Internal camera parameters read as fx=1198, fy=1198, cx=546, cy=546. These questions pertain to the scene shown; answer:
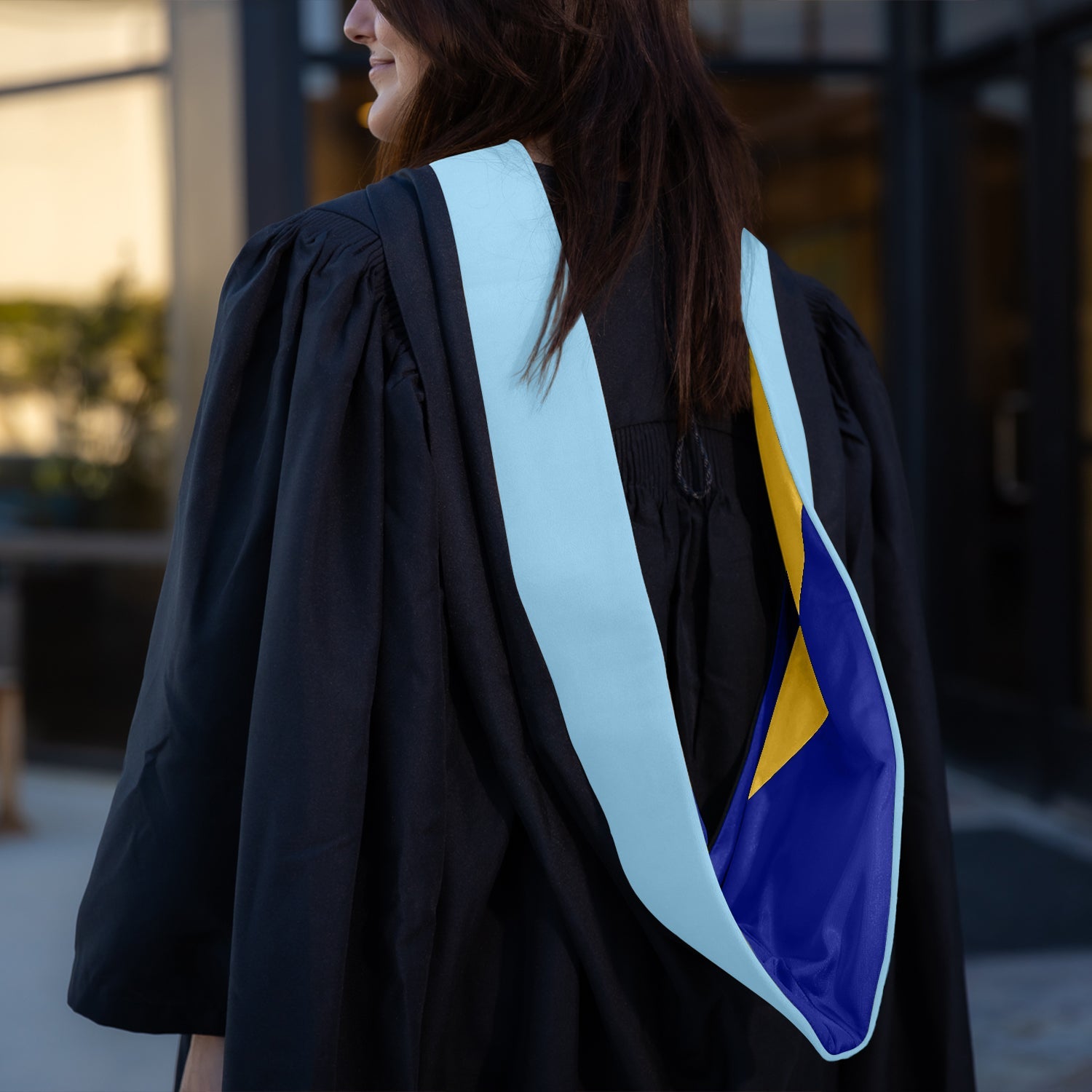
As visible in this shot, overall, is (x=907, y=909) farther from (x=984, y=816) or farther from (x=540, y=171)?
(x=984, y=816)

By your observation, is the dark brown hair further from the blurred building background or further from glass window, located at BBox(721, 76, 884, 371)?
glass window, located at BBox(721, 76, 884, 371)

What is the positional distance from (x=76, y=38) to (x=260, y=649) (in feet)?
14.7

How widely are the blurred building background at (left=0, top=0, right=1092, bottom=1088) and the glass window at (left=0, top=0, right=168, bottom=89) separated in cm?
1

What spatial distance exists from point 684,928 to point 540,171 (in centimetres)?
66

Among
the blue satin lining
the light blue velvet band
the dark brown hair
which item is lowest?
the blue satin lining

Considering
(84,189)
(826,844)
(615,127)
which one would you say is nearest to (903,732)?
(826,844)

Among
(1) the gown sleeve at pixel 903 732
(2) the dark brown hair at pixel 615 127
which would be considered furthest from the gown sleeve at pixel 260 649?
(1) the gown sleeve at pixel 903 732

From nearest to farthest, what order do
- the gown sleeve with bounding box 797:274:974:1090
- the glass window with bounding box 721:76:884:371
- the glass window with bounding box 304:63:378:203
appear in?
1. the gown sleeve with bounding box 797:274:974:1090
2. the glass window with bounding box 304:63:378:203
3. the glass window with bounding box 721:76:884:371

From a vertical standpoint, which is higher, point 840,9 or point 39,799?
point 840,9

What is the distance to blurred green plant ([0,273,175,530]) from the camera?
4.62 m

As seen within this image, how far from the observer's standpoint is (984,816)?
4102 millimetres

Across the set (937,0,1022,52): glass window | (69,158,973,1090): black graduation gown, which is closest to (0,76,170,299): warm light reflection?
(937,0,1022,52): glass window

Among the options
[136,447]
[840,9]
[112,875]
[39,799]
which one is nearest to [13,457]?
[136,447]

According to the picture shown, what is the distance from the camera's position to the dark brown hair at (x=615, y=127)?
1049mm
